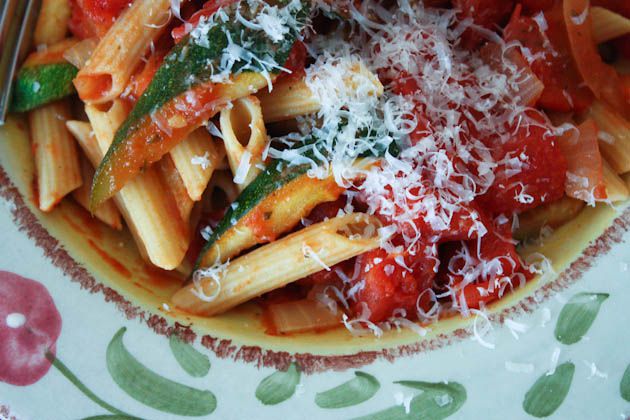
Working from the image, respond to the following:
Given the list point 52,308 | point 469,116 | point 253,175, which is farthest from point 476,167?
point 52,308

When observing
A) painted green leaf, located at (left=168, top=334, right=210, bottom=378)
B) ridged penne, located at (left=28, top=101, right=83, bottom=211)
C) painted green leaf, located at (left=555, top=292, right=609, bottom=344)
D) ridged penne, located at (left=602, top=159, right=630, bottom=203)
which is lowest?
painted green leaf, located at (left=168, top=334, right=210, bottom=378)

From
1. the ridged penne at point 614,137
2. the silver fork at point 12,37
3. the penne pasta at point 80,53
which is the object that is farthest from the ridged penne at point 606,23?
the silver fork at point 12,37

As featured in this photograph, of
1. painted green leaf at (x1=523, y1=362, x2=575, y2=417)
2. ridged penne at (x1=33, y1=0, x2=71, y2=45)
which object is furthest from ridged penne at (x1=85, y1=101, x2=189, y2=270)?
painted green leaf at (x1=523, y1=362, x2=575, y2=417)

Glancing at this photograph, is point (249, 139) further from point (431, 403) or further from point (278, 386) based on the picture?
point (431, 403)

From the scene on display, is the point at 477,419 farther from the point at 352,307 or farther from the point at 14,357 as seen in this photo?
the point at 14,357

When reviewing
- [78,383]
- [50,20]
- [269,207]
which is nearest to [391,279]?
[269,207]

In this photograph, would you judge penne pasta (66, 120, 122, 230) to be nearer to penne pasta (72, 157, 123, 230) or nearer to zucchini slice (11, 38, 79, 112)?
penne pasta (72, 157, 123, 230)
